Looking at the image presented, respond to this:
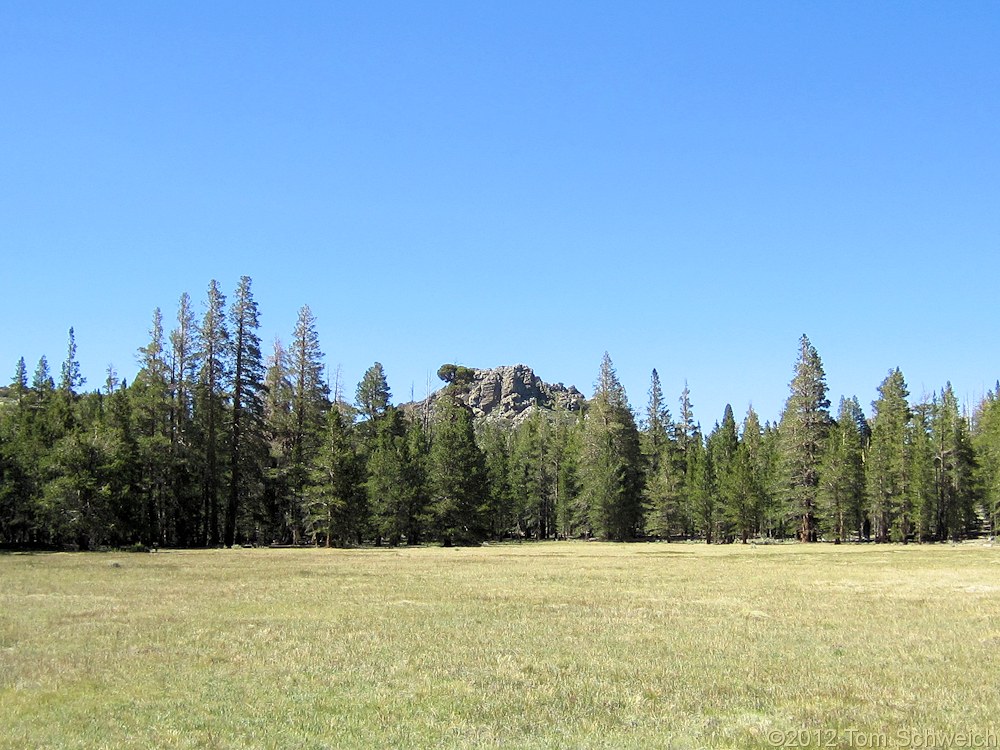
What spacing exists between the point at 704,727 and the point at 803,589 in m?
20.3

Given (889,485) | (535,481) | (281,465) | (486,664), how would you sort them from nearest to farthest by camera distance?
(486,664) → (281,465) → (889,485) → (535,481)

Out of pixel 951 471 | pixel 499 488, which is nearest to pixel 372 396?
pixel 499 488

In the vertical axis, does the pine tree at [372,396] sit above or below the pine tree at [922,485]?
above

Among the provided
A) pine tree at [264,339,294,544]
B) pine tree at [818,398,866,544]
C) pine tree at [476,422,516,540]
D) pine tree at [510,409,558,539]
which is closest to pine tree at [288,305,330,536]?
pine tree at [264,339,294,544]

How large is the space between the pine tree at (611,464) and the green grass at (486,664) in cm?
6455

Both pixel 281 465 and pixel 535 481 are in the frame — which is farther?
pixel 535 481

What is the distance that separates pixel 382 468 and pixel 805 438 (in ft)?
146

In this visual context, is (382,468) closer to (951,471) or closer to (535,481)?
(535,481)

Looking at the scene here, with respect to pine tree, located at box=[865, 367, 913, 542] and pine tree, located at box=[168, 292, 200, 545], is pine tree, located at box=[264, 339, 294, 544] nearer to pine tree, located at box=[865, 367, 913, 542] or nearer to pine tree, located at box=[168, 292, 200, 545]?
pine tree, located at box=[168, 292, 200, 545]

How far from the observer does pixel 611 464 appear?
9569cm

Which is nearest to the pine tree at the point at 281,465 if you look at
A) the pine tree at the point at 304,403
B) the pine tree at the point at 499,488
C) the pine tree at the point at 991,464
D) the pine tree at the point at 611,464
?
the pine tree at the point at 304,403

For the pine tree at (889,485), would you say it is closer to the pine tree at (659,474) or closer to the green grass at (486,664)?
the pine tree at (659,474)

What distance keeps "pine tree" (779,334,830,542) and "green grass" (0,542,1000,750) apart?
56294 mm

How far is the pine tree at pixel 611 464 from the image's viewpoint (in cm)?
9462
